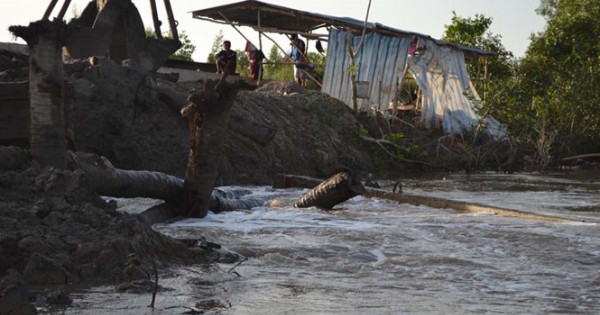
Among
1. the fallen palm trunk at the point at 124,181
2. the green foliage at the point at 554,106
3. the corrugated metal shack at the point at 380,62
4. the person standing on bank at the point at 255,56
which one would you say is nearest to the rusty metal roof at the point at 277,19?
the corrugated metal shack at the point at 380,62

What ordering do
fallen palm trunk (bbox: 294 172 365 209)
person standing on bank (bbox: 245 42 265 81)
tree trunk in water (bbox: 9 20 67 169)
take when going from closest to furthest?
1. tree trunk in water (bbox: 9 20 67 169)
2. fallen palm trunk (bbox: 294 172 365 209)
3. person standing on bank (bbox: 245 42 265 81)

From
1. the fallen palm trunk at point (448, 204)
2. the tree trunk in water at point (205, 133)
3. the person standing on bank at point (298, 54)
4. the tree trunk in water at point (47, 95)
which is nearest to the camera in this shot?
the tree trunk in water at point (47, 95)

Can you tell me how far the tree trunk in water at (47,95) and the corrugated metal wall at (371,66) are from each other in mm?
12770

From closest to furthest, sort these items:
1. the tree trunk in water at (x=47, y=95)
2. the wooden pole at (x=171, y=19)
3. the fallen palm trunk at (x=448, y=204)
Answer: the tree trunk in water at (x=47, y=95) < the fallen palm trunk at (x=448, y=204) < the wooden pole at (x=171, y=19)

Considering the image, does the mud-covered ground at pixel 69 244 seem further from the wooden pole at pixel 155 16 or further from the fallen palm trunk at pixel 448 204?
the wooden pole at pixel 155 16

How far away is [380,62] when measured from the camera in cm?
1942

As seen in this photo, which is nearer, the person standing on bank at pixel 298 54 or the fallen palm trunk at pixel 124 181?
the fallen palm trunk at pixel 124 181

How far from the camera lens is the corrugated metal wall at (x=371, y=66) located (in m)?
19.2

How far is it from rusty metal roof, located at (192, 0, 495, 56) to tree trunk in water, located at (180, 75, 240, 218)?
10.7 m

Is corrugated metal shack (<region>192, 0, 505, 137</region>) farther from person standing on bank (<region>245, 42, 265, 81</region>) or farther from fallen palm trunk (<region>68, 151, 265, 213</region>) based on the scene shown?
fallen palm trunk (<region>68, 151, 265, 213</region>)

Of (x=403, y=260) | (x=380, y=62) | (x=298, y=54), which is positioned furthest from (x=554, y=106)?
(x=403, y=260)

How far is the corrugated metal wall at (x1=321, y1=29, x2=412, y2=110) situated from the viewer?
19.2m

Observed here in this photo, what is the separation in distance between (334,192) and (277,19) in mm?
11416

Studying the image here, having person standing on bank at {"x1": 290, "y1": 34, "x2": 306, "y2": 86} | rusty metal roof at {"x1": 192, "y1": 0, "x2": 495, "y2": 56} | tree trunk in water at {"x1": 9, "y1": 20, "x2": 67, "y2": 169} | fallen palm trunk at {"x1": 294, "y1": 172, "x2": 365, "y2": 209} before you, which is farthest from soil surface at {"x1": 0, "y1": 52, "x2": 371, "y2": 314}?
person standing on bank at {"x1": 290, "y1": 34, "x2": 306, "y2": 86}
